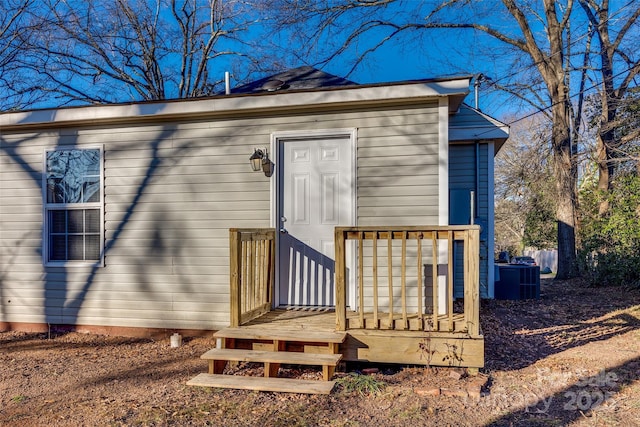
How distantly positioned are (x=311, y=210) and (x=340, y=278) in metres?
1.18

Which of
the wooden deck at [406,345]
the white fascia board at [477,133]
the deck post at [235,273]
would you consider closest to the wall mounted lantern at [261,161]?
the deck post at [235,273]

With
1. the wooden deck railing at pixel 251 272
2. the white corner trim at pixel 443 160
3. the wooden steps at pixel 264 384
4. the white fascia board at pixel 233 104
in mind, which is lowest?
the wooden steps at pixel 264 384

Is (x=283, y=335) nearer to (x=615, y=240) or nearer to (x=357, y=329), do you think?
(x=357, y=329)

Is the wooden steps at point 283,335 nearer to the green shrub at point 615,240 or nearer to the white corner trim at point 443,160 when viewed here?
the white corner trim at point 443,160

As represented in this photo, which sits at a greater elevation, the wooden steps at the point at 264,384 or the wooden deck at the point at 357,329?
the wooden deck at the point at 357,329

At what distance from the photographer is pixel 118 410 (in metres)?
2.81

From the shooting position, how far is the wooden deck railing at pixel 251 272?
3.60 metres

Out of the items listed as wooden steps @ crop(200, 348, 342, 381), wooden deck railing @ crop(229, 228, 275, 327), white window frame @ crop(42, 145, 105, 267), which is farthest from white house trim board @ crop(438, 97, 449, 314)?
white window frame @ crop(42, 145, 105, 267)

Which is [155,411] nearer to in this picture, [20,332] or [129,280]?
[129,280]

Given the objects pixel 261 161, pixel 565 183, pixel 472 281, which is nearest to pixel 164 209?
pixel 261 161

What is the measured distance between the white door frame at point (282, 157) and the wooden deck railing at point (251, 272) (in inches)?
5.3

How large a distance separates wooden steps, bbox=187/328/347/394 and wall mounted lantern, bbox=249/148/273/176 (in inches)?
68.7

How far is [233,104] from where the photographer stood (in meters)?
4.41

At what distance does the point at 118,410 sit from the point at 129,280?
2210mm
